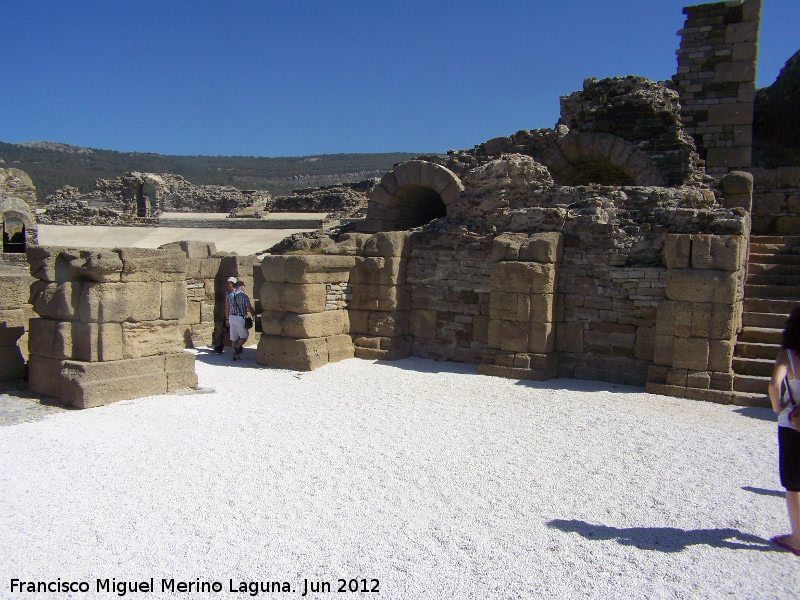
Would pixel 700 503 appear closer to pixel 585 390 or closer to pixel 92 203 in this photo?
pixel 585 390

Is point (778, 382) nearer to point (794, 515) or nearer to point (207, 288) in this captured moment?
point (794, 515)

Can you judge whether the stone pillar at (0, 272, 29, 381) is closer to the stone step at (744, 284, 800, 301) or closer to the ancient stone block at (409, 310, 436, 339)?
the ancient stone block at (409, 310, 436, 339)

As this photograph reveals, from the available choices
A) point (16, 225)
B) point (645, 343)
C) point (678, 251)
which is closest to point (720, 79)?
point (678, 251)

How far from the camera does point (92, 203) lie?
2834cm

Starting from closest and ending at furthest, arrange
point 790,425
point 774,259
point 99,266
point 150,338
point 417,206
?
point 790,425 → point 99,266 → point 150,338 → point 774,259 → point 417,206

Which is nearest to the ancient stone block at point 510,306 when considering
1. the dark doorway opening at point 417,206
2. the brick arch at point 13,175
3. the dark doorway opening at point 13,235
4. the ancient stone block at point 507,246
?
the ancient stone block at point 507,246

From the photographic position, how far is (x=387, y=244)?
31.3 ft

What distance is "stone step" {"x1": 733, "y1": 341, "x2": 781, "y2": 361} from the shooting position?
742 cm

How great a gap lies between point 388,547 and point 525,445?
2.24 m

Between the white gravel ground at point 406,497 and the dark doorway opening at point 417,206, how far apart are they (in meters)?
6.57

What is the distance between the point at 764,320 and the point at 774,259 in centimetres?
179

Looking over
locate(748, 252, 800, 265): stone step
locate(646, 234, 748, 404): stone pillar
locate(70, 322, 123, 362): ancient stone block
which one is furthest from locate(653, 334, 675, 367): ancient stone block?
locate(70, 322, 123, 362): ancient stone block

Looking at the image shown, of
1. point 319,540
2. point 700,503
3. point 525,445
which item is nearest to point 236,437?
point 319,540

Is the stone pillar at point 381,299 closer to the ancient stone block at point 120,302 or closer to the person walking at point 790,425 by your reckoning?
the ancient stone block at point 120,302
